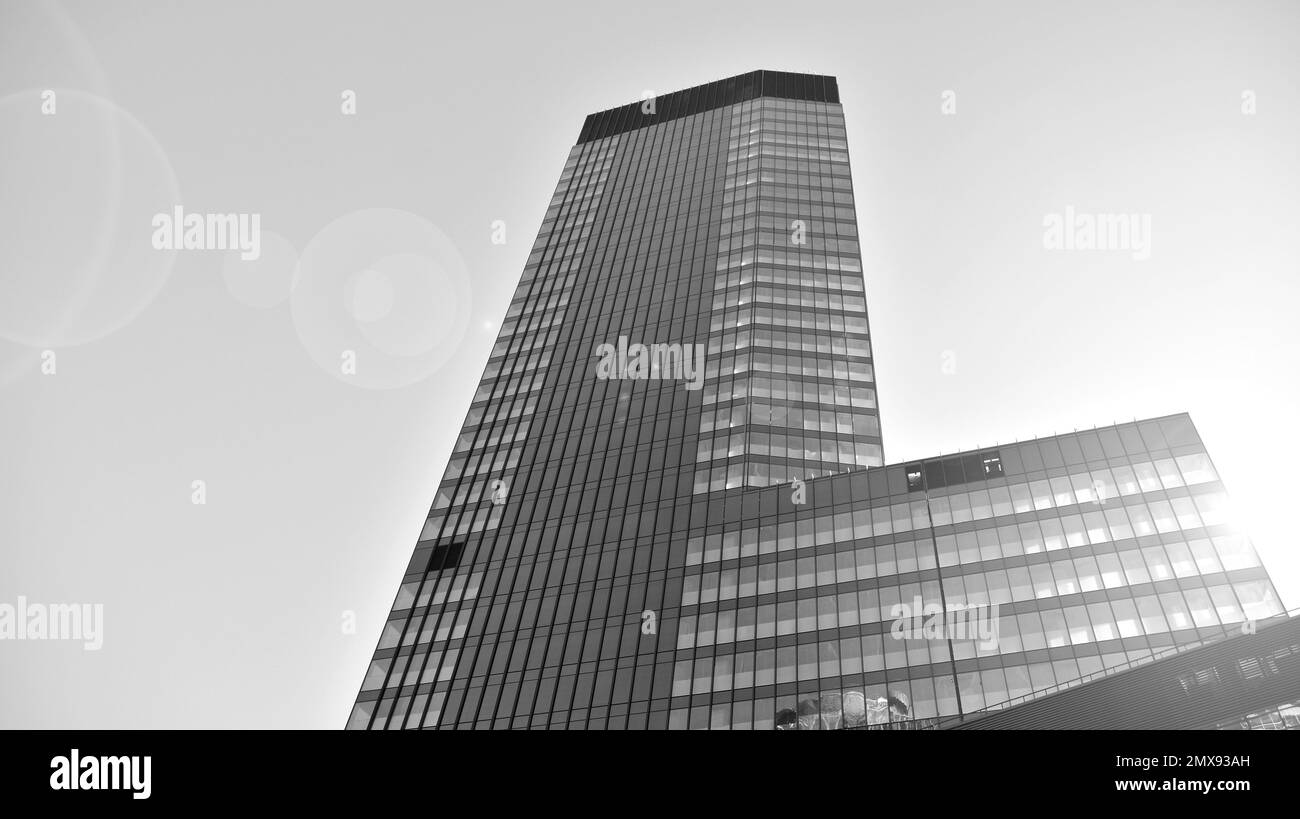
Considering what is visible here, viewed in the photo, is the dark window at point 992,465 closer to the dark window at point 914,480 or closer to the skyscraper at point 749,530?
the skyscraper at point 749,530

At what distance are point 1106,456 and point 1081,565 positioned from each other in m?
10.1

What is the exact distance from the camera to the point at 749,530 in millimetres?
73000

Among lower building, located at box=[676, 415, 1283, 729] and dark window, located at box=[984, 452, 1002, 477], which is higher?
dark window, located at box=[984, 452, 1002, 477]

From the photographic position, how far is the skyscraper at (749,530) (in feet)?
188

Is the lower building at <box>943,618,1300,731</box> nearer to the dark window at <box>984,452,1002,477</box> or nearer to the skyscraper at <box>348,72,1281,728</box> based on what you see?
the skyscraper at <box>348,72,1281,728</box>

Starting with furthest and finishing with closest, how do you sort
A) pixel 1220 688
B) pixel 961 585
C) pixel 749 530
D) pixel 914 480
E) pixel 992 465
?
1. pixel 749 530
2. pixel 914 480
3. pixel 992 465
4. pixel 961 585
5. pixel 1220 688

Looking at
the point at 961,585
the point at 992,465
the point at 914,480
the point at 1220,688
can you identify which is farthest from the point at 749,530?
the point at 1220,688

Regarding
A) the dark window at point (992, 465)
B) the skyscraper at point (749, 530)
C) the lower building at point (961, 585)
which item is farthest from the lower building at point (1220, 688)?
the dark window at point (992, 465)

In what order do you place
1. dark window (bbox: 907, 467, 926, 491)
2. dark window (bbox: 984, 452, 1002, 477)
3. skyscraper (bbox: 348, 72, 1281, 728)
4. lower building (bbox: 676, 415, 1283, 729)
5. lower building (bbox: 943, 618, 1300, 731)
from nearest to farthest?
lower building (bbox: 943, 618, 1300, 731), lower building (bbox: 676, 415, 1283, 729), skyscraper (bbox: 348, 72, 1281, 728), dark window (bbox: 984, 452, 1002, 477), dark window (bbox: 907, 467, 926, 491)

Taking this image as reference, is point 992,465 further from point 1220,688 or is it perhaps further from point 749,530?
point 1220,688

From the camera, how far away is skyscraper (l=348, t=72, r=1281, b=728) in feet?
188

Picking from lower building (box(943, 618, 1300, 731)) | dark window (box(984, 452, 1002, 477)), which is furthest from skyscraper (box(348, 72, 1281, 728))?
lower building (box(943, 618, 1300, 731))

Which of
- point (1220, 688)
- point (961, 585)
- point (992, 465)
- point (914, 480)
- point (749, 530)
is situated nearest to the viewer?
point (1220, 688)
